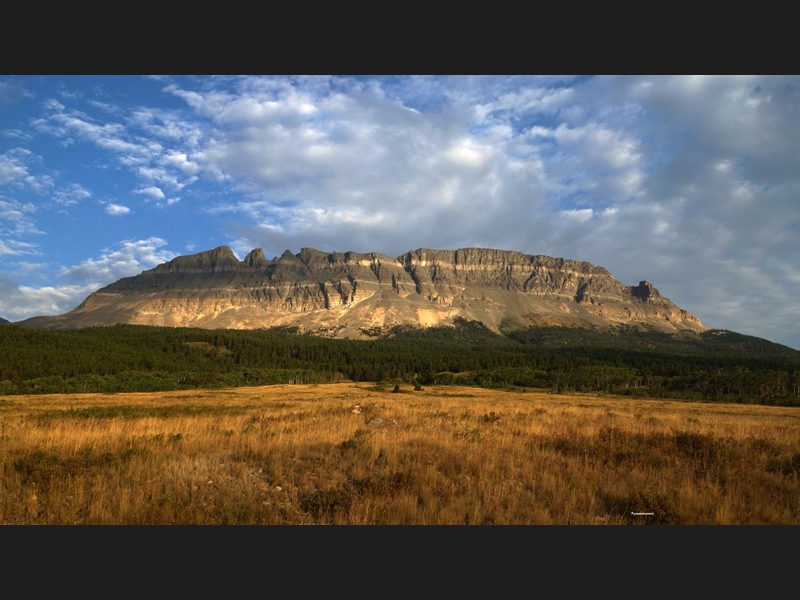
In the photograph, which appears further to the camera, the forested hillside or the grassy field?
the forested hillside

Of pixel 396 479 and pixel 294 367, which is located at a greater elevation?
pixel 396 479

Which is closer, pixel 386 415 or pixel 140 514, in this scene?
pixel 140 514

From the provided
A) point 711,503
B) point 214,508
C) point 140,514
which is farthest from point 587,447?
point 140,514

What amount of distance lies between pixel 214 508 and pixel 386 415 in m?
12.3

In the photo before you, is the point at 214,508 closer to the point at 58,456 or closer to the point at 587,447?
the point at 58,456

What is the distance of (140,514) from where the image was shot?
6664 millimetres

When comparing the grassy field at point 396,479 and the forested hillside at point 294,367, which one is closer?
the grassy field at point 396,479

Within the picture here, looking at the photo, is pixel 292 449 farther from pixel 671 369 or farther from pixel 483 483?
pixel 671 369

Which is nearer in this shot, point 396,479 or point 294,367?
point 396,479

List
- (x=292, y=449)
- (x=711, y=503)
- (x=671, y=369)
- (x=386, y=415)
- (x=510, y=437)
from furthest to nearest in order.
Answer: (x=671, y=369), (x=386, y=415), (x=510, y=437), (x=292, y=449), (x=711, y=503)

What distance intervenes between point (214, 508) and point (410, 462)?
4071 millimetres

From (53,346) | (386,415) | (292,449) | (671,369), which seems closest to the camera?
(292,449)

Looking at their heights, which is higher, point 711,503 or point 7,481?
point 711,503

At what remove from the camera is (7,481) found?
7.96m
